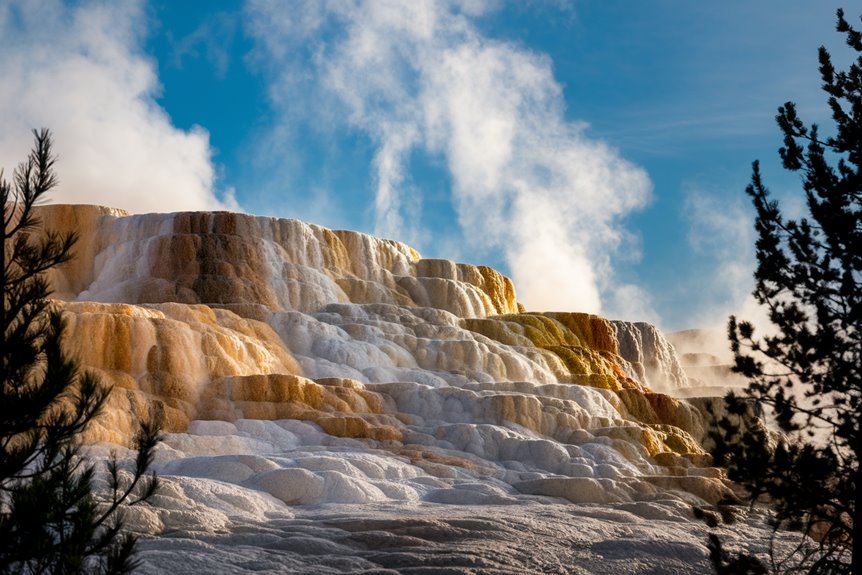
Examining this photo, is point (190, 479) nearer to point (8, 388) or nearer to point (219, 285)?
point (8, 388)

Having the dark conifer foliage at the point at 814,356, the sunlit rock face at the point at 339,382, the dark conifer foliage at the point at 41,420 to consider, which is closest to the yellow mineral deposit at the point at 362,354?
the sunlit rock face at the point at 339,382

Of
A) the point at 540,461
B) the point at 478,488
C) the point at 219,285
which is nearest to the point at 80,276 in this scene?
the point at 219,285

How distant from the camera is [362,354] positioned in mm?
29016

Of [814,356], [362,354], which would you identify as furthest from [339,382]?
[814,356]

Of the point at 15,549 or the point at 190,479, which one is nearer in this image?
the point at 15,549

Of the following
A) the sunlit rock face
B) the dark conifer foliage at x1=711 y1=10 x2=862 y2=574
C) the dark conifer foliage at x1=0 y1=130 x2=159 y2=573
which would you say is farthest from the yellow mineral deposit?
the dark conifer foliage at x1=0 y1=130 x2=159 y2=573

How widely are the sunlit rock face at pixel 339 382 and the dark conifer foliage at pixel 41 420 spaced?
10.2ft

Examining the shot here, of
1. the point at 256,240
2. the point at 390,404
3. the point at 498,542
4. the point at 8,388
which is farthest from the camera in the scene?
the point at 256,240

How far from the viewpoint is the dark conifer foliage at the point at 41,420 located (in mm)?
5277

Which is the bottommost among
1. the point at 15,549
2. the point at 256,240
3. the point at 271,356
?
the point at 15,549

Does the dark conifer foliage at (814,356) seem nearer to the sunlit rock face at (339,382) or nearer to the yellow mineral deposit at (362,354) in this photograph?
the sunlit rock face at (339,382)

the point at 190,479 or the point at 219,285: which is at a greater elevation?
the point at 219,285

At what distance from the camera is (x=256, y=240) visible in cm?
3741

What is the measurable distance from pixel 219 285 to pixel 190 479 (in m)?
22.1
